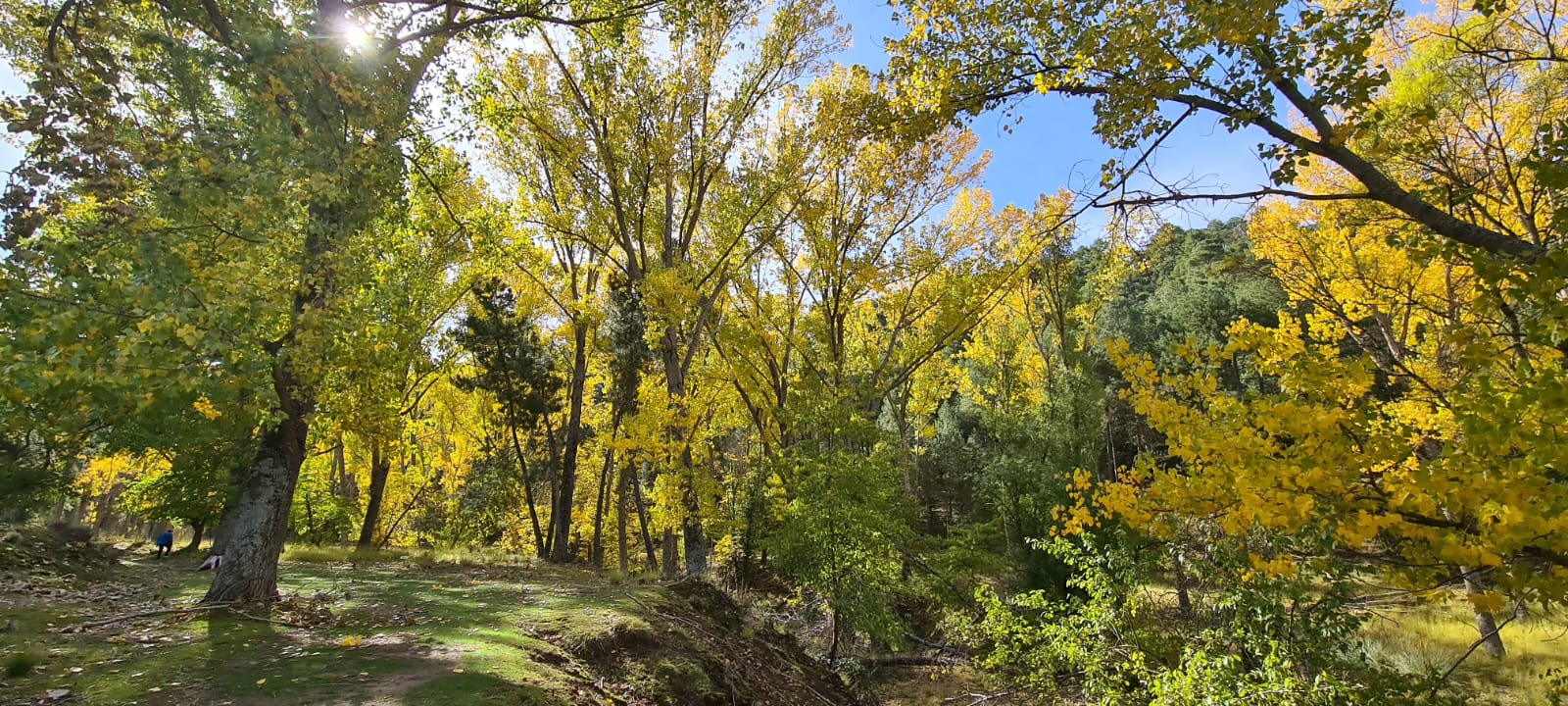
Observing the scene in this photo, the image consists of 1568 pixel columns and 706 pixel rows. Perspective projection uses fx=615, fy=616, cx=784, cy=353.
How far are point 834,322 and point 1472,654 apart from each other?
470 inches

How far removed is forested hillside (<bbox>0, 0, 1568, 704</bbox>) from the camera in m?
2.98

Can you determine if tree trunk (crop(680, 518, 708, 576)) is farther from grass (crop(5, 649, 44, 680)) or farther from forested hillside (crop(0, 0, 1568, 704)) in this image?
grass (crop(5, 649, 44, 680))

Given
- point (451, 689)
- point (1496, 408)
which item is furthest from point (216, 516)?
point (1496, 408)

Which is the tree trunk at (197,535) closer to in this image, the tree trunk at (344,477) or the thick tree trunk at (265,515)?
the tree trunk at (344,477)

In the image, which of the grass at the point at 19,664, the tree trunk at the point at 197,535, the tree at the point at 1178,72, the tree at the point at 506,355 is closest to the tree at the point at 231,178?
the grass at the point at 19,664

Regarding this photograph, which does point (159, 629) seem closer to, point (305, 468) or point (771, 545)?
point (771, 545)

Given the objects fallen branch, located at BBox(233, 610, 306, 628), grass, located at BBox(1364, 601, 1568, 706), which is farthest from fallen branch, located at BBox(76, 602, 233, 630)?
grass, located at BBox(1364, 601, 1568, 706)

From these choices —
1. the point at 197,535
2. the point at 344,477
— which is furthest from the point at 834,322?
the point at 344,477

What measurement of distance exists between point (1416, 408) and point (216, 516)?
73.2 feet

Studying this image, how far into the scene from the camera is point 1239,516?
291 centimetres

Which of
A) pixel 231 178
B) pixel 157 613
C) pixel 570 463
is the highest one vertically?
pixel 231 178

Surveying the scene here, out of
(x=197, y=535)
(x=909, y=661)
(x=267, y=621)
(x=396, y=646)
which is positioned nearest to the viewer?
(x=396, y=646)

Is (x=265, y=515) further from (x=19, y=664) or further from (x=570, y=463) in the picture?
(x=570, y=463)

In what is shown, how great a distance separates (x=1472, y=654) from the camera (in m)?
9.85
